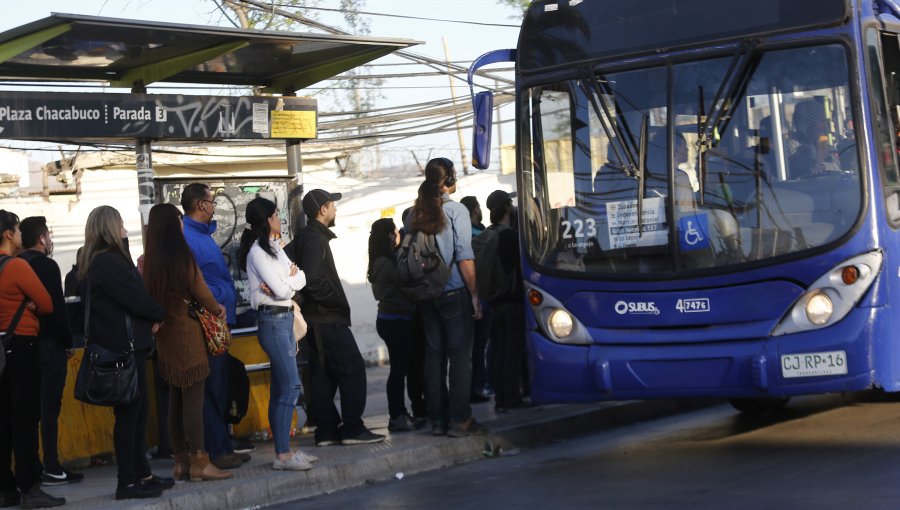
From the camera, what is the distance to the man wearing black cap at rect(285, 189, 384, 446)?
8.34 m

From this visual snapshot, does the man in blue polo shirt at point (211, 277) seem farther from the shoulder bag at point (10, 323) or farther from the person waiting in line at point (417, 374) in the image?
the person waiting in line at point (417, 374)

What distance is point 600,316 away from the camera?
7871mm

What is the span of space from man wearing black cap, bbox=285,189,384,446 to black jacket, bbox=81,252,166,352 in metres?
1.63

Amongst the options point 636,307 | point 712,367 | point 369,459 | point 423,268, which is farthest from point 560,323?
point 369,459

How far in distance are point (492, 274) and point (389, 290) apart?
1042 mm

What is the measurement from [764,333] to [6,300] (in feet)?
14.2

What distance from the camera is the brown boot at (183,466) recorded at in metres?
7.58

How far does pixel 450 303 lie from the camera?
850 cm

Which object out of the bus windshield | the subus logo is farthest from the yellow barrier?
the subus logo

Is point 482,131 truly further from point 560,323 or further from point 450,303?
point 560,323

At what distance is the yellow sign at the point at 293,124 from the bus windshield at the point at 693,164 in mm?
2123

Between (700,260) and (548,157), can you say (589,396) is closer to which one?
(700,260)

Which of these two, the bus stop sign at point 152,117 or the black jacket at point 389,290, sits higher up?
the bus stop sign at point 152,117

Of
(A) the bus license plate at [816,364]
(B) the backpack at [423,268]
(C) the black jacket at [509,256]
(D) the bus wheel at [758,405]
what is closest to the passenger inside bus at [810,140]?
(A) the bus license plate at [816,364]
